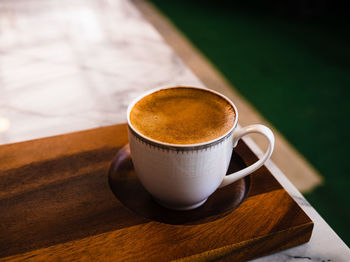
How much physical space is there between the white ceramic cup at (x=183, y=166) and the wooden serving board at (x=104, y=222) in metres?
0.04

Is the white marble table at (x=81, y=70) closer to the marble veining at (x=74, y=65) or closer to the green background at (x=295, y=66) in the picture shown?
the marble veining at (x=74, y=65)

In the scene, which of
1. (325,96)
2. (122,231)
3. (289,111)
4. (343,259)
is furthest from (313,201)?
(122,231)

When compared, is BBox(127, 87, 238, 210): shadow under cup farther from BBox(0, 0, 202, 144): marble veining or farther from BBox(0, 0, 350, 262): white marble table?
BBox(0, 0, 202, 144): marble veining

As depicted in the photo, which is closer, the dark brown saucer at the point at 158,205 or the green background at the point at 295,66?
the dark brown saucer at the point at 158,205

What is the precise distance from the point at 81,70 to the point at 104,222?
1.57 feet

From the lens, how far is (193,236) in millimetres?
426

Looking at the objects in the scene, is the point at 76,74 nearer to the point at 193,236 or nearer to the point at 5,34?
the point at 5,34

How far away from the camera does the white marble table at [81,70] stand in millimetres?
636

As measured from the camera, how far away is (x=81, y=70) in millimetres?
827

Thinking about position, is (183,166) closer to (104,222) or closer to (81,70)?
(104,222)

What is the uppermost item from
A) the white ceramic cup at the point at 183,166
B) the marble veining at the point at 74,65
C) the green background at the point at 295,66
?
the white ceramic cup at the point at 183,166

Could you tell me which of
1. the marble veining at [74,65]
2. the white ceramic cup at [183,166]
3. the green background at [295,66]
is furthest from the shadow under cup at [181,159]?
the green background at [295,66]

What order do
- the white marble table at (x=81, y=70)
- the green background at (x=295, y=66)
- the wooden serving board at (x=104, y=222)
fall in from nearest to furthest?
the wooden serving board at (x=104, y=222) → the white marble table at (x=81, y=70) → the green background at (x=295, y=66)

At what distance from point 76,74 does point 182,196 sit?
1.57ft
